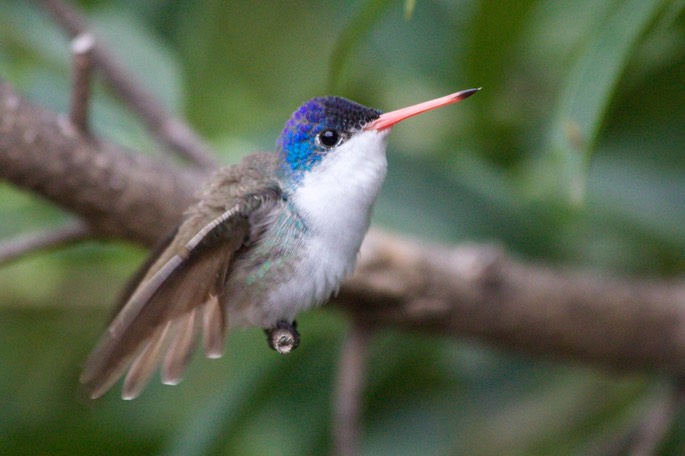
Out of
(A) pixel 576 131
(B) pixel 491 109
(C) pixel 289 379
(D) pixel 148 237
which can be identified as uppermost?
(B) pixel 491 109

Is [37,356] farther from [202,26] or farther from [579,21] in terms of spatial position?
[579,21]

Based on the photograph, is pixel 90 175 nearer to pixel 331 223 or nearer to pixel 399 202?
pixel 331 223

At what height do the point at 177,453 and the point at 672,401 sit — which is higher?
the point at 672,401

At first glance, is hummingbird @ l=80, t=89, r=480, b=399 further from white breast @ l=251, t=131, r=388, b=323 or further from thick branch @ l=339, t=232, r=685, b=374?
thick branch @ l=339, t=232, r=685, b=374

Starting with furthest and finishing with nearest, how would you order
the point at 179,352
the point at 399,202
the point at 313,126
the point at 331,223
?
the point at 399,202 → the point at 179,352 → the point at 313,126 → the point at 331,223

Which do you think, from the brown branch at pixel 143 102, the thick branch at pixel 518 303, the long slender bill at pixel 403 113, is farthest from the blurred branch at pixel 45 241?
the long slender bill at pixel 403 113

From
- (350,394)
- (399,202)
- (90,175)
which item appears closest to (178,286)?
(90,175)

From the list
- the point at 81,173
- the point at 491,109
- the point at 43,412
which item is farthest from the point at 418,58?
the point at 43,412
